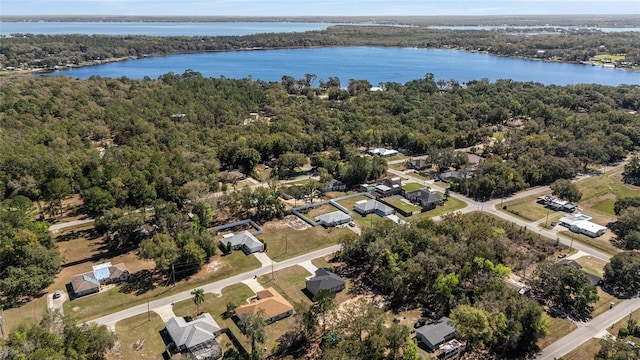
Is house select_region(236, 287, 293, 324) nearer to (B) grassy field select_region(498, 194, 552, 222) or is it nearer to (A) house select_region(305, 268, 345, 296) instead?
(A) house select_region(305, 268, 345, 296)

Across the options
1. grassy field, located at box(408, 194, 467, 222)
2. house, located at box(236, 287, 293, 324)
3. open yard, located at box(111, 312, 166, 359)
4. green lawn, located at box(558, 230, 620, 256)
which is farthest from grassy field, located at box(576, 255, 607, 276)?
open yard, located at box(111, 312, 166, 359)

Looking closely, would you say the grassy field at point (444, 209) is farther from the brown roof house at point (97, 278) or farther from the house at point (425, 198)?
the brown roof house at point (97, 278)

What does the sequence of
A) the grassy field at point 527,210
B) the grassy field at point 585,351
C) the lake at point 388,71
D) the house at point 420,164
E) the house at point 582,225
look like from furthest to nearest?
the lake at point 388,71
the house at point 420,164
the grassy field at point 527,210
the house at point 582,225
the grassy field at point 585,351

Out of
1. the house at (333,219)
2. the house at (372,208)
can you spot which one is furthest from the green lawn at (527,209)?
the house at (333,219)

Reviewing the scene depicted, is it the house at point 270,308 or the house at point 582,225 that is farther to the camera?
the house at point 582,225

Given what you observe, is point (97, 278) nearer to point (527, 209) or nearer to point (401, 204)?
point (401, 204)
